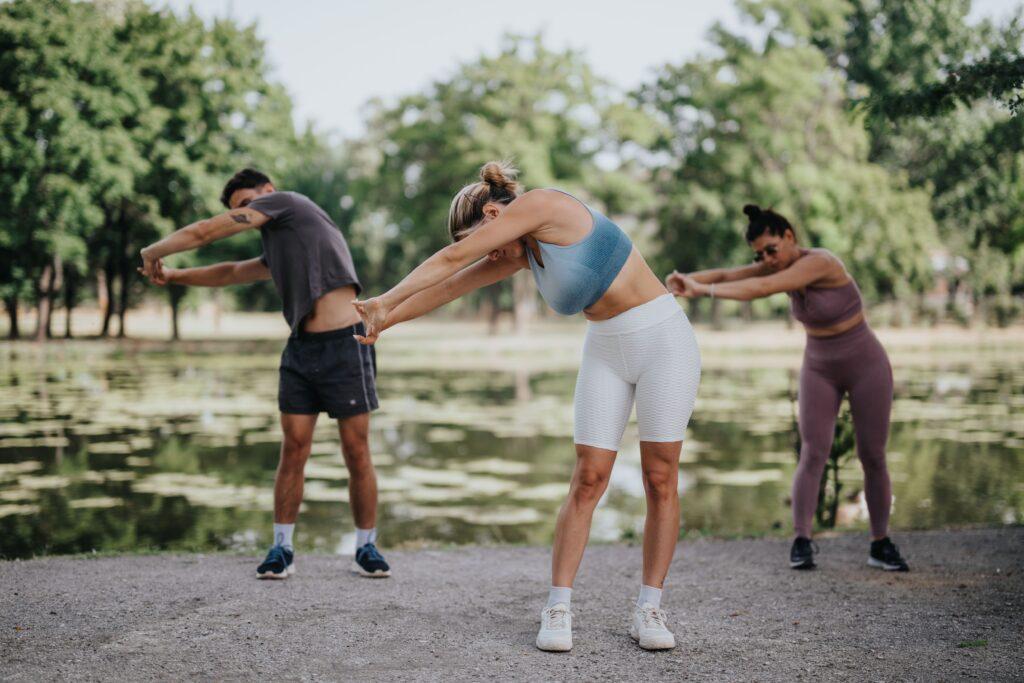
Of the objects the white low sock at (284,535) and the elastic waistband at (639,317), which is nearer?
the elastic waistband at (639,317)

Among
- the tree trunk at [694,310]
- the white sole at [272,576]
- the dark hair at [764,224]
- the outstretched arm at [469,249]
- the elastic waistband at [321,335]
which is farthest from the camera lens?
the tree trunk at [694,310]

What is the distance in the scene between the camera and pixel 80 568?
482 centimetres

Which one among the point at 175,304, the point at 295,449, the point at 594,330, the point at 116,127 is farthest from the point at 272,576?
the point at 175,304

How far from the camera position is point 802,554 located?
16.1 feet

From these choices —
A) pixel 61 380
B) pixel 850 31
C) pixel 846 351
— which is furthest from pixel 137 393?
pixel 850 31

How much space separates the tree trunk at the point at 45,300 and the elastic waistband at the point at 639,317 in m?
29.6

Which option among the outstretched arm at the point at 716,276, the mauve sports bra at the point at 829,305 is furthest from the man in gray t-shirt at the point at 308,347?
the mauve sports bra at the point at 829,305

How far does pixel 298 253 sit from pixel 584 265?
1.89 metres

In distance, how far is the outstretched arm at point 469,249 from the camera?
125 inches

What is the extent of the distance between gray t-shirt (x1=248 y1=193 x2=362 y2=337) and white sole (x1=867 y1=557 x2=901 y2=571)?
3.16 m

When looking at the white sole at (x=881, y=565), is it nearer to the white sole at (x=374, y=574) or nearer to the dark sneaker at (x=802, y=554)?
the dark sneaker at (x=802, y=554)

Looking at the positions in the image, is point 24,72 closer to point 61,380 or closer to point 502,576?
point 61,380

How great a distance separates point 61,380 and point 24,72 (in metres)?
11.0

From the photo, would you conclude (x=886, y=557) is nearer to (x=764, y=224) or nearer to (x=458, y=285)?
(x=764, y=224)
